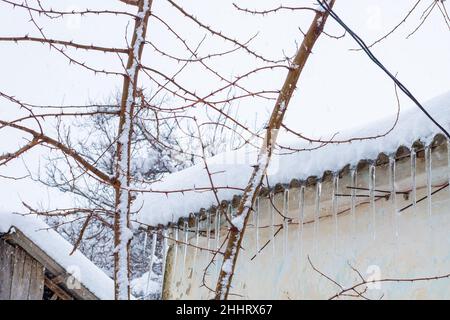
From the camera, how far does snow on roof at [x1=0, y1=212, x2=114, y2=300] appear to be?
5.03 meters

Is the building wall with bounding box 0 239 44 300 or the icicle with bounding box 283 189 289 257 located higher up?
the icicle with bounding box 283 189 289 257

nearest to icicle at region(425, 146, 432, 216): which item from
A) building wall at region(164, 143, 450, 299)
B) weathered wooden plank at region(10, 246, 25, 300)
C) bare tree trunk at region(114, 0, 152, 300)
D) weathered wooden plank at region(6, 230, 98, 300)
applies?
building wall at region(164, 143, 450, 299)

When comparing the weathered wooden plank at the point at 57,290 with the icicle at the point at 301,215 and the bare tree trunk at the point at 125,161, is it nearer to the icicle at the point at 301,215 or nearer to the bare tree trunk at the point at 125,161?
the icicle at the point at 301,215

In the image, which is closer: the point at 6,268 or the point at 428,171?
the point at 428,171

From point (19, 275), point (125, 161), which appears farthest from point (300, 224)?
point (125, 161)

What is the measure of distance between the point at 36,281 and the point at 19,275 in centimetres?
14

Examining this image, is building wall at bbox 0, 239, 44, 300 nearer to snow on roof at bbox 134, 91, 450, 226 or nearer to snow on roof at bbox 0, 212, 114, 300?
snow on roof at bbox 0, 212, 114, 300

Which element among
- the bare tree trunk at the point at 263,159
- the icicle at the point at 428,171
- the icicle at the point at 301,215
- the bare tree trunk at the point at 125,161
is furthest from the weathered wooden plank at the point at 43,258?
the bare tree trunk at the point at 263,159

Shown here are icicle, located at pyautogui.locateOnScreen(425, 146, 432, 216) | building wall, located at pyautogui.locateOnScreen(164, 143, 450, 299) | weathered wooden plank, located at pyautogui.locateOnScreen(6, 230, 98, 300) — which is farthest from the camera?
weathered wooden plank, located at pyautogui.locateOnScreen(6, 230, 98, 300)

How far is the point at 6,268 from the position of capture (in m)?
5.10

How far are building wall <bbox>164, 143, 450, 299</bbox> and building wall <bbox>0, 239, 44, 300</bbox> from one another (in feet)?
4.13

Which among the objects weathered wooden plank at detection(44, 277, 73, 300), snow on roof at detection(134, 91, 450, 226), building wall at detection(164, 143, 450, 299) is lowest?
weathered wooden plank at detection(44, 277, 73, 300)

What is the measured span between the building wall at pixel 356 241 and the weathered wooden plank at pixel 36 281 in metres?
1.22

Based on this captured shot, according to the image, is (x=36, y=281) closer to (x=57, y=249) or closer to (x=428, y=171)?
(x=57, y=249)
